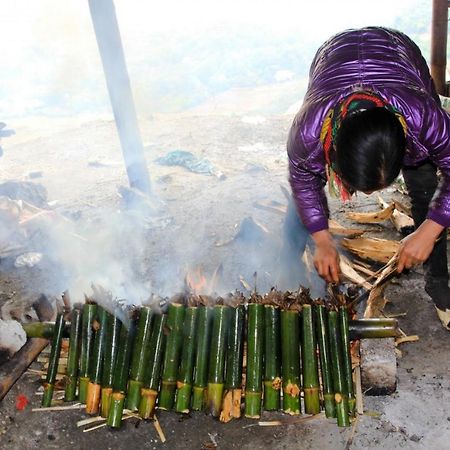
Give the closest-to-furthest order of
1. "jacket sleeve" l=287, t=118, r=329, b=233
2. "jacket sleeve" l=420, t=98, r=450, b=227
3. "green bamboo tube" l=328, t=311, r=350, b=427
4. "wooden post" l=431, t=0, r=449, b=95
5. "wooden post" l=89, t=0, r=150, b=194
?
"jacket sleeve" l=420, t=98, r=450, b=227, "jacket sleeve" l=287, t=118, r=329, b=233, "green bamboo tube" l=328, t=311, r=350, b=427, "wooden post" l=89, t=0, r=150, b=194, "wooden post" l=431, t=0, r=449, b=95

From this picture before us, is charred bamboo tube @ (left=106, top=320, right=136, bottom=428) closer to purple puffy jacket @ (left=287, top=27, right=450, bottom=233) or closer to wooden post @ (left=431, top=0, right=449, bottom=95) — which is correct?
purple puffy jacket @ (left=287, top=27, right=450, bottom=233)

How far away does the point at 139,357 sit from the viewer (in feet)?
11.0

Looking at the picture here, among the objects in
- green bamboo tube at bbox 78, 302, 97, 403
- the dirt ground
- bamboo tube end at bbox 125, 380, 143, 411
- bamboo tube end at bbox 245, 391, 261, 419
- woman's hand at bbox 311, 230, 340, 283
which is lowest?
the dirt ground

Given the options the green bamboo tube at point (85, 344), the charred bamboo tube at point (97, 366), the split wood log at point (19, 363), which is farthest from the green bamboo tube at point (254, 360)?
the split wood log at point (19, 363)

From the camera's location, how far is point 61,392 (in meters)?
3.74

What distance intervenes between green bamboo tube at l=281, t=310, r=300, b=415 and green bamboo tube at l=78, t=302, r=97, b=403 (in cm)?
139

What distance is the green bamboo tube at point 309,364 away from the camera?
10.7 feet

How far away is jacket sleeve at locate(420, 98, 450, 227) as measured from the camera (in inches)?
114

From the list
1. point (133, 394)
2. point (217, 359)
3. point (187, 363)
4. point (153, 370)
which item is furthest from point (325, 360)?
point (133, 394)

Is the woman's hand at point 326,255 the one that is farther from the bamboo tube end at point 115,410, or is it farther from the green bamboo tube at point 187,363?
the bamboo tube end at point 115,410

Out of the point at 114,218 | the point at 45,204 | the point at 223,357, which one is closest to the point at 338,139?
the point at 223,357

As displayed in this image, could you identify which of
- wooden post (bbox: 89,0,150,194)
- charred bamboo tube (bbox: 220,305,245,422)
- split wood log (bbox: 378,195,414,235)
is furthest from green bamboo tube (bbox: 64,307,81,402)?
wooden post (bbox: 89,0,150,194)

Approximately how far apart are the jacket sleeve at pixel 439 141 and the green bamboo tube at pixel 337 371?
1.06m

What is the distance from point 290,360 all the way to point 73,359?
1564mm
